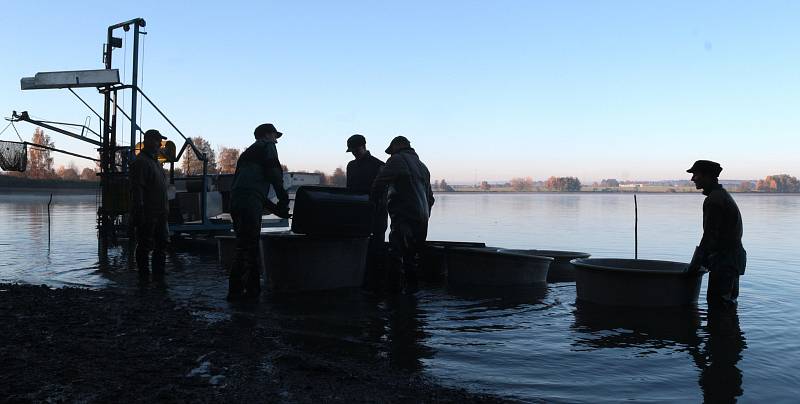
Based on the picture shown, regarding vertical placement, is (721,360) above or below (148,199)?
below

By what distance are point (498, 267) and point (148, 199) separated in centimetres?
478

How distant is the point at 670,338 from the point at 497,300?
2.14 m

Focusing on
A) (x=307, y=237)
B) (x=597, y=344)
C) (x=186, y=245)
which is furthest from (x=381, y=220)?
(x=186, y=245)

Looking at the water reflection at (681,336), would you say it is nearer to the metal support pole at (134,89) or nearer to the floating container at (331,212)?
the floating container at (331,212)

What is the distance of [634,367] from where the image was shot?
4.34 m

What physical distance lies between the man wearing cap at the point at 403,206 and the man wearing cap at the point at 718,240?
2951 mm

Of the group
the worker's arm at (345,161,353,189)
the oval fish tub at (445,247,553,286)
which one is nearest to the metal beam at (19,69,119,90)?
the worker's arm at (345,161,353,189)

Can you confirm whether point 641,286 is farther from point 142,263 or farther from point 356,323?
point 142,263

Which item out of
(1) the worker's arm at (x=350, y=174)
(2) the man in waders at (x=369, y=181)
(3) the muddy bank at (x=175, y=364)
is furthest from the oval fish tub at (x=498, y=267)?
(3) the muddy bank at (x=175, y=364)

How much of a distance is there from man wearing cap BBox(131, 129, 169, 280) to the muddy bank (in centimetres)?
238

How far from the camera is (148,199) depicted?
7.96m

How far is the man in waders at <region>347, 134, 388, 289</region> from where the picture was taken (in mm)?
7574

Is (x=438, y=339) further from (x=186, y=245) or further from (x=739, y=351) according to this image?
(x=186, y=245)

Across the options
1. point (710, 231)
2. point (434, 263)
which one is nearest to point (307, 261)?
point (434, 263)
